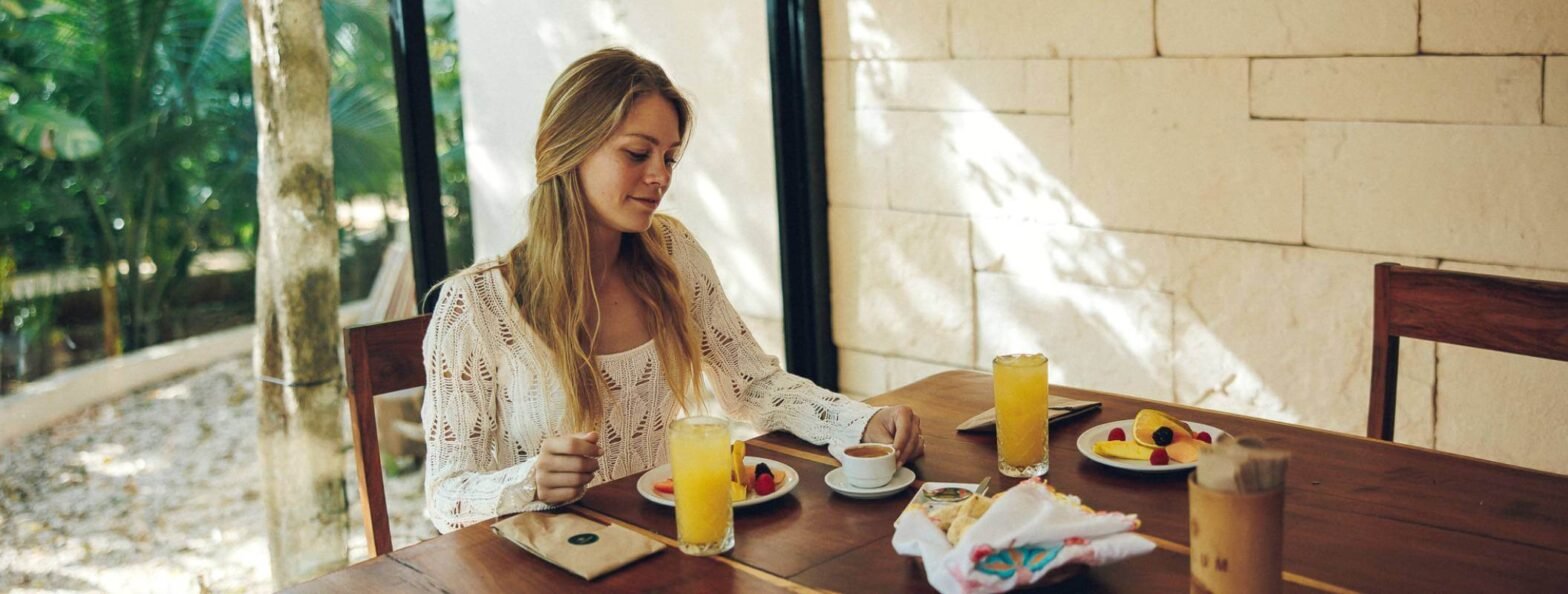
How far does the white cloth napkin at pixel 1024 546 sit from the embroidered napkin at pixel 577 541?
1.02ft

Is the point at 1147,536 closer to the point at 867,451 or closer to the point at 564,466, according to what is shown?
the point at 867,451

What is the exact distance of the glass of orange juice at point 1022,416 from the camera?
1598mm

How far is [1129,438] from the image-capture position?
1.74 metres

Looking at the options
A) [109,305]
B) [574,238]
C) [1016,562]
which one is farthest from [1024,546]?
[109,305]

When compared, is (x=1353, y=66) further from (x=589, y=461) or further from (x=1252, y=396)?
(x=589, y=461)

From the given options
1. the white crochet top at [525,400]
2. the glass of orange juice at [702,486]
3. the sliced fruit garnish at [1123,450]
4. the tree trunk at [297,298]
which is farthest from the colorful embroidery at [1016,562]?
the tree trunk at [297,298]

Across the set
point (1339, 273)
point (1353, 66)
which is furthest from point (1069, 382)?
point (1353, 66)

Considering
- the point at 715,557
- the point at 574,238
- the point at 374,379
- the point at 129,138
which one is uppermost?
the point at 129,138

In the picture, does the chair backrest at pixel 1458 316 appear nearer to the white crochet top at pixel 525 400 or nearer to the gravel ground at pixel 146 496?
the white crochet top at pixel 525 400

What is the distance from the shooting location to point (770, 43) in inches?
139

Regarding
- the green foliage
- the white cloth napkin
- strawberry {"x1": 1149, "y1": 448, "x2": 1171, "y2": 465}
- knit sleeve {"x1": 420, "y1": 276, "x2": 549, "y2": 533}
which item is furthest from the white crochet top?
the green foliage

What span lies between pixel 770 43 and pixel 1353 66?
4.84 feet

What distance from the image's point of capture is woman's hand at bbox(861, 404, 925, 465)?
169 cm

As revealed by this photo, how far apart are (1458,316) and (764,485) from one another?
1011 millimetres
